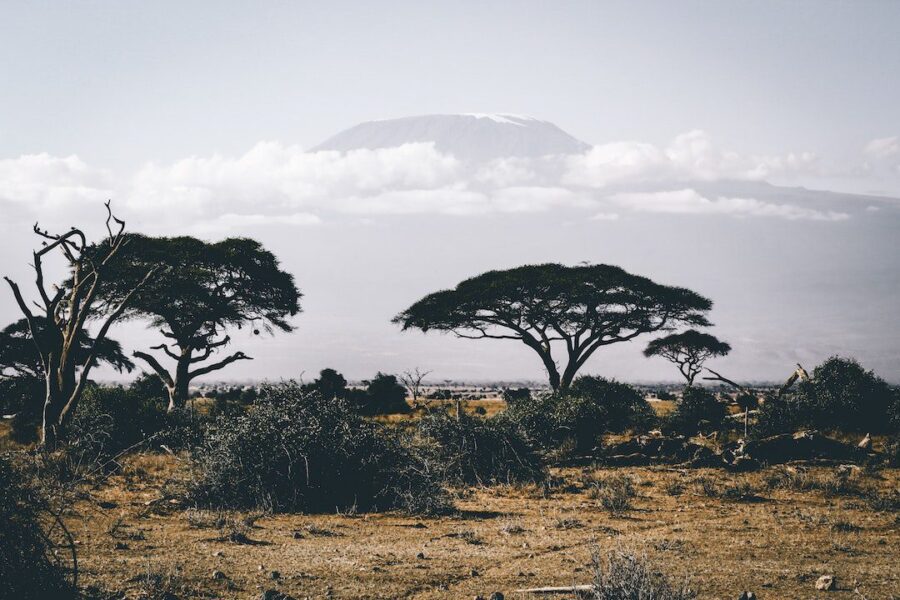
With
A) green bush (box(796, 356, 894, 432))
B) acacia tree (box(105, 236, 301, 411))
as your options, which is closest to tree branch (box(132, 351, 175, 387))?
acacia tree (box(105, 236, 301, 411))

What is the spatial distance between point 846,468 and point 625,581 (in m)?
12.0

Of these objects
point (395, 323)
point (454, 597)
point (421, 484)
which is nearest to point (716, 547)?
point (454, 597)

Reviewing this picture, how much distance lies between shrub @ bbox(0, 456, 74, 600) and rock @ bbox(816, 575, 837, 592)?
6.45 meters

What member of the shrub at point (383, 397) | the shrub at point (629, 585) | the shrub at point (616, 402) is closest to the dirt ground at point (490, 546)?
the shrub at point (629, 585)

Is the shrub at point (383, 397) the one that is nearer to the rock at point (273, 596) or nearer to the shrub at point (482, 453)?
the shrub at point (482, 453)

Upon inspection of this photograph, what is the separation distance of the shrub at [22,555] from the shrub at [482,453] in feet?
30.9

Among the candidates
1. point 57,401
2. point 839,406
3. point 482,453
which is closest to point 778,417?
point 839,406

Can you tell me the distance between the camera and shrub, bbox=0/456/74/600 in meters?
5.48

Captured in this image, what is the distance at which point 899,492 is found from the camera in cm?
1232

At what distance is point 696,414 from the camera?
959 inches

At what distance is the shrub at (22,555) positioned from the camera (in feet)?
18.0

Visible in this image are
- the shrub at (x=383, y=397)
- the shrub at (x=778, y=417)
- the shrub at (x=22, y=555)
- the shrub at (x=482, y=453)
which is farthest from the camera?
the shrub at (x=383, y=397)

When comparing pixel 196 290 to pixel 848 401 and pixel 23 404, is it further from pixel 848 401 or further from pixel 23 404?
pixel 848 401

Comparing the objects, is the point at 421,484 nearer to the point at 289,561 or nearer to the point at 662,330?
the point at 289,561
